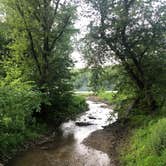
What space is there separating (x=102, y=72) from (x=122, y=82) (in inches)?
72.3

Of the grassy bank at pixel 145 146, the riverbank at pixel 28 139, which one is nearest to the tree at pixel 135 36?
the grassy bank at pixel 145 146

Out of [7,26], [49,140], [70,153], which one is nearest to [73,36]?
[7,26]

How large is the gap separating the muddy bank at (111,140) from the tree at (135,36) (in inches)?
108

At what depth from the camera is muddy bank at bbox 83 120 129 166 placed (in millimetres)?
16106

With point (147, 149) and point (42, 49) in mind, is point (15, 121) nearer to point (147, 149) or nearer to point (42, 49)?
point (147, 149)

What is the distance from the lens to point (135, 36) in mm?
20531

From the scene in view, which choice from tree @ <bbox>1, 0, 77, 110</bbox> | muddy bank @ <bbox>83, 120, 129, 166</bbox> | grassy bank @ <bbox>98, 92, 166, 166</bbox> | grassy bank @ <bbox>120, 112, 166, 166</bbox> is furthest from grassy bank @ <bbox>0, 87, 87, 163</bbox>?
grassy bank @ <bbox>120, 112, 166, 166</bbox>

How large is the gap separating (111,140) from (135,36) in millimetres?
6849

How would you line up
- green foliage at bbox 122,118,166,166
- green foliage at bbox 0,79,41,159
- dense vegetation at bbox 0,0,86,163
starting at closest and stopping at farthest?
1. green foliage at bbox 122,118,166,166
2. green foliage at bbox 0,79,41,159
3. dense vegetation at bbox 0,0,86,163

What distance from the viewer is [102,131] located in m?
22.3

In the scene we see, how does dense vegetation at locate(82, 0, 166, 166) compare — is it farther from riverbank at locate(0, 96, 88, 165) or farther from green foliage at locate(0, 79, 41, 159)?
green foliage at locate(0, 79, 41, 159)

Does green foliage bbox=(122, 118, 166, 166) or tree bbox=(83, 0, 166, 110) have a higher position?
tree bbox=(83, 0, 166, 110)

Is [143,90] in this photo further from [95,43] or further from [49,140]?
[49,140]

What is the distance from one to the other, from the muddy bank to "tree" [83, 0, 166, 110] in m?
2.74
